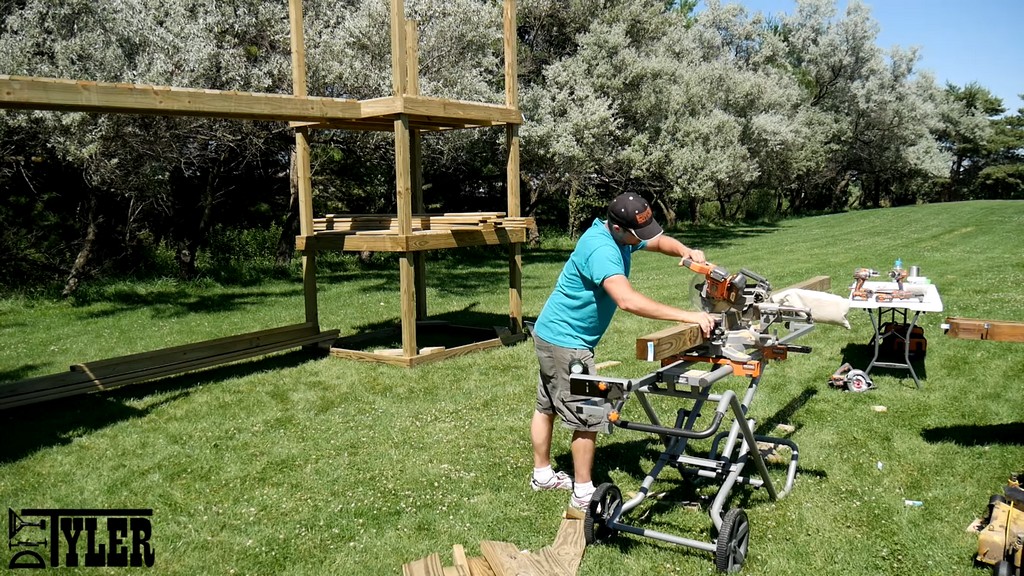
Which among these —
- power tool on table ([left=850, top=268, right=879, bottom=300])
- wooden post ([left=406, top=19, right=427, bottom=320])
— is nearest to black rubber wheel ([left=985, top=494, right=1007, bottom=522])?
power tool on table ([left=850, top=268, right=879, bottom=300])

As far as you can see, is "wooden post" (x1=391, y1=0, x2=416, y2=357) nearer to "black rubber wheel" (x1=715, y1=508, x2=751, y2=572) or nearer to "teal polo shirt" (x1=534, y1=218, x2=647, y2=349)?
"teal polo shirt" (x1=534, y1=218, x2=647, y2=349)

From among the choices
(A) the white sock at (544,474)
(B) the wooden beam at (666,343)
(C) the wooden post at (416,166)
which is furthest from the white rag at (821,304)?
(C) the wooden post at (416,166)

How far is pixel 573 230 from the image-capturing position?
2841 centimetres

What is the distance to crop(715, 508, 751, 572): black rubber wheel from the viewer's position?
4.37m

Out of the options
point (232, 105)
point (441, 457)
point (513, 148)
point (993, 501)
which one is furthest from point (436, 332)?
point (993, 501)

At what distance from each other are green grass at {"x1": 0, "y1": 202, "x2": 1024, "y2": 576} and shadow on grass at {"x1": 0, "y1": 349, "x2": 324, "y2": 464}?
0.11 ft

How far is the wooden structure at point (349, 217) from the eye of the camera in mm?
7566

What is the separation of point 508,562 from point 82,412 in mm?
5675

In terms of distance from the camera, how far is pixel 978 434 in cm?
672

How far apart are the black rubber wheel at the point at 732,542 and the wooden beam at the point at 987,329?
241 cm

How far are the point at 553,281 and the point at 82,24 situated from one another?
34.6 feet

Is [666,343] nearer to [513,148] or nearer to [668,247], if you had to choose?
[668,247]

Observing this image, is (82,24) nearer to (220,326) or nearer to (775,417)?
(220,326)

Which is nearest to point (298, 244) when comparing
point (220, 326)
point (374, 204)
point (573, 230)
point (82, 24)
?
point (220, 326)
